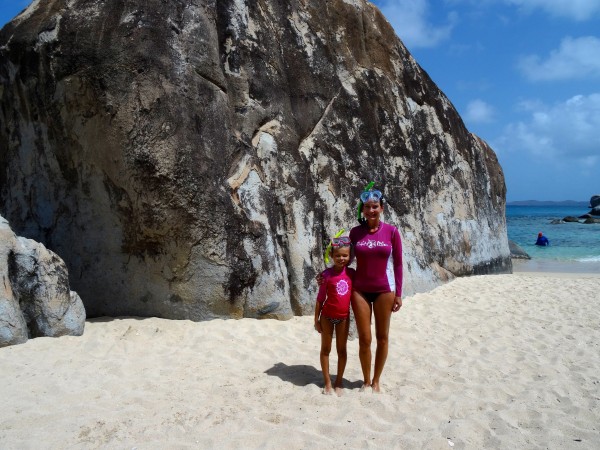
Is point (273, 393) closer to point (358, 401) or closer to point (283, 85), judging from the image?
point (358, 401)

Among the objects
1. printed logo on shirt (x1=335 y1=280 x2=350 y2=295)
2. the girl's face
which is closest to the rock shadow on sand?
printed logo on shirt (x1=335 y1=280 x2=350 y2=295)

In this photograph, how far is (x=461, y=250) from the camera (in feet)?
33.4

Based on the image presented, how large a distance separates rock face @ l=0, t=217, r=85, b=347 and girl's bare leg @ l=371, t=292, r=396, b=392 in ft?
10.3

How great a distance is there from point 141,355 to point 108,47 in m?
3.29

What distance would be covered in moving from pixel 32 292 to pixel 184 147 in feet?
6.94

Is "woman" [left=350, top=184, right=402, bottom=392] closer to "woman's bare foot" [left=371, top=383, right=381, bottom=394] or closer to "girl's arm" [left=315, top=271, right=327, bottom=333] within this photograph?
"woman's bare foot" [left=371, top=383, right=381, bottom=394]

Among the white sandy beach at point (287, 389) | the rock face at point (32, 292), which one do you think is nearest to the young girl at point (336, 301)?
the white sandy beach at point (287, 389)

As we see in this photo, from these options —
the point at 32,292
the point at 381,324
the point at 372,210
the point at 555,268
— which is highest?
the point at 372,210

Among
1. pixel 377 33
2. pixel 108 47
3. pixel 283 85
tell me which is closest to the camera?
pixel 108 47

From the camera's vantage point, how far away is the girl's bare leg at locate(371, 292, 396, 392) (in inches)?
161

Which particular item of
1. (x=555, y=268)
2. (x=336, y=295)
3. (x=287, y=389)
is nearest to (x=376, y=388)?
(x=287, y=389)

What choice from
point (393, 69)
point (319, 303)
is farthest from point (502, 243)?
point (319, 303)

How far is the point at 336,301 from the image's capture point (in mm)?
4059

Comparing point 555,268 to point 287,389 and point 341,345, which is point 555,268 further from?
point 287,389
